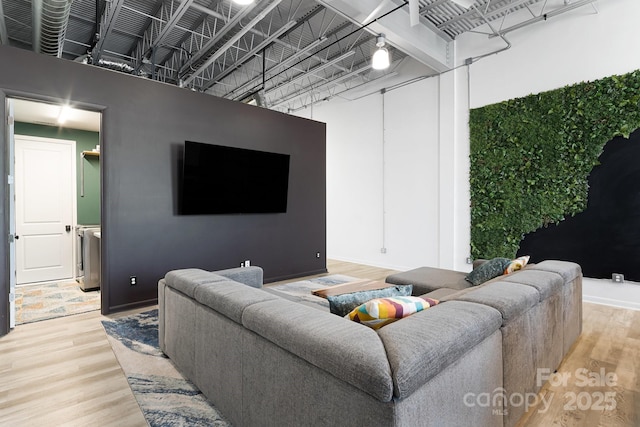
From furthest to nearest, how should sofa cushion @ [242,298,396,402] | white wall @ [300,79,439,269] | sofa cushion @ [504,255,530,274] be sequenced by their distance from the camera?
white wall @ [300,79,439,269] → sofa cushion @ [504,255,530,274] → sofa cushion @ [242,298,396,402]

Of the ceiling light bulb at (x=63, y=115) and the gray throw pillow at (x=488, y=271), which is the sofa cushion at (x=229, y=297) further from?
the ceiling light bulb at (x=63, y=115)

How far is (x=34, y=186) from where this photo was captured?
5359 mm

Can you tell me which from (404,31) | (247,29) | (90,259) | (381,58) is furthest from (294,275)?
(404,31)

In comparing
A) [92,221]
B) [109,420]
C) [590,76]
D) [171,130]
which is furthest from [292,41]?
[109,420]

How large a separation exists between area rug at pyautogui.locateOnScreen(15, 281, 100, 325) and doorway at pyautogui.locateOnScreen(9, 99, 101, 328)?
27 millimetres

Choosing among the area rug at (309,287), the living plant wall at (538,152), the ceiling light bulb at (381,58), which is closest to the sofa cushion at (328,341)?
the area rug at (309,287)

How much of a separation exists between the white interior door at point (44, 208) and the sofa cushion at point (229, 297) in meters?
5.00

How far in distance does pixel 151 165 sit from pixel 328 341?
12.2ft

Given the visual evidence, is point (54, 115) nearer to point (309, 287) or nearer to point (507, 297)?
point (309, 287)

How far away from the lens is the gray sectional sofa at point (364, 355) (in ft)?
3.58

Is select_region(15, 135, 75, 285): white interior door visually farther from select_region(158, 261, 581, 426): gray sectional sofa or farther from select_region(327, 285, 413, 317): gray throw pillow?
select_region(327, 285, 413, 317): gray throw pillow

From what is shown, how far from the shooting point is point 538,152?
4637 millimetres

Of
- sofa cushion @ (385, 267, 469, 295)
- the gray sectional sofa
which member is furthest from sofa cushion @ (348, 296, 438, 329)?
sofa cushion @ (385, 267, 469, 295)

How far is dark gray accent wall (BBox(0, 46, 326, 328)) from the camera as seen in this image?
349cm
